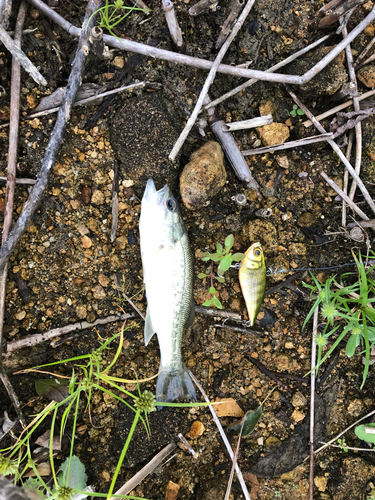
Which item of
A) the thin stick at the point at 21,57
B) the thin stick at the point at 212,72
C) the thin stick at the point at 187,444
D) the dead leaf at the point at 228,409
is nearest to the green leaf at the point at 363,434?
the dead leaf at the point at 228,409

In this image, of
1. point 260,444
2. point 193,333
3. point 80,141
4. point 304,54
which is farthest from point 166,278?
point 304,54

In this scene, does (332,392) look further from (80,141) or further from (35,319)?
(80,141)

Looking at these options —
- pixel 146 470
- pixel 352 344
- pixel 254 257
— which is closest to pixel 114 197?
pixel 254 257

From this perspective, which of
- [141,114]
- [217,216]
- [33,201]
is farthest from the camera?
[217,216]

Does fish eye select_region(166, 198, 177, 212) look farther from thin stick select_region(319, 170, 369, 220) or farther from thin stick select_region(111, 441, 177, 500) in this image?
thin stick select_region(111, 441, 177, 500)

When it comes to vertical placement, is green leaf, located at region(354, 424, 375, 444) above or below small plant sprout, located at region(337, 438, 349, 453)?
above

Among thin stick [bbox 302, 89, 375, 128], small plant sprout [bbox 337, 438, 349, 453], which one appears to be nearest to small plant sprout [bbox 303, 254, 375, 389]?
small plant sprout [bbox 337, 438, 349, 453]

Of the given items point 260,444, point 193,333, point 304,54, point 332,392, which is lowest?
point 260,444
